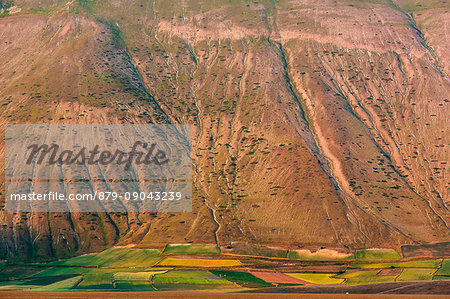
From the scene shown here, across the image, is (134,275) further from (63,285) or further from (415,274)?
(415,274)

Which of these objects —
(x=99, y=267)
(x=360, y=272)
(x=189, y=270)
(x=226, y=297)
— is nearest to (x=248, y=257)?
(x=189, y=270)

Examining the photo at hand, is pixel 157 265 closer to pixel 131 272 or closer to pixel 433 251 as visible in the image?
pixel 131 272

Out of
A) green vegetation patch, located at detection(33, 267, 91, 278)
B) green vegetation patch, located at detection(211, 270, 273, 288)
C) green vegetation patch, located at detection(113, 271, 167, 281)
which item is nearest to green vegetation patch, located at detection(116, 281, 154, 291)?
green vegetation patch, located at detection(113, 271, 167, 281)

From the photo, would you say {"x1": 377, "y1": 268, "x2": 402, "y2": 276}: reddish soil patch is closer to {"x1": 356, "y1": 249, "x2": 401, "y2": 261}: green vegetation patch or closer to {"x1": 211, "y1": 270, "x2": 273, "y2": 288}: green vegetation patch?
{"x1": 356, "y1": 249, "x2": 401, "y2": 261}: green vegetation patch

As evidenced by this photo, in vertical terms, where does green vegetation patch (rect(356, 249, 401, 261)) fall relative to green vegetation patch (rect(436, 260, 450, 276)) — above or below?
below

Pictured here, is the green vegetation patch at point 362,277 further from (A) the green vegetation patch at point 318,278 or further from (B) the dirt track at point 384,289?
(B) the dirt track at point 384,289

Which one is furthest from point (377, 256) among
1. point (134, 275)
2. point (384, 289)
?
point (134, 275)

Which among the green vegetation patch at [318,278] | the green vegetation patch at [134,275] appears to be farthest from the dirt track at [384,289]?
the green vegetation patch at [134,275]
